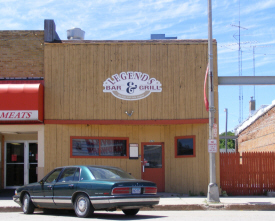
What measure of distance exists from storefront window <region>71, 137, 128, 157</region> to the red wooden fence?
426cm

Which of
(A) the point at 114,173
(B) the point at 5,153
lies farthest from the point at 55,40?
(A) the point at 114,173

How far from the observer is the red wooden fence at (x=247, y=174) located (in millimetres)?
16641

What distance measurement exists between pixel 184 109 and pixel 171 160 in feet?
7.66

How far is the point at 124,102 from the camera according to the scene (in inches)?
650

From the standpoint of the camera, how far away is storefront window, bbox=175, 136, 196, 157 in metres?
16.6

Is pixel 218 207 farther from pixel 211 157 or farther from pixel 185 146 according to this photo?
pixel 185 146

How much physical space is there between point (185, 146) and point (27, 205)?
730 centimetres

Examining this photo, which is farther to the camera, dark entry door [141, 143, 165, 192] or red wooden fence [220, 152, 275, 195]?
dark entry door [141, 143, 165, 192]

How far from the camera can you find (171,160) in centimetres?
1717

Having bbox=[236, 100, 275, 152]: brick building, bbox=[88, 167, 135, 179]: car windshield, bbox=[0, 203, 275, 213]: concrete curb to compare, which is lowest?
bbox=[0, 203, 275, 213]: concrete curb

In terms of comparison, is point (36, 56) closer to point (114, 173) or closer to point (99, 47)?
point (99, 47)

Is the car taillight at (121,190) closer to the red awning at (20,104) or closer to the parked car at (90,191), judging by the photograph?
the parked car at (90,191)

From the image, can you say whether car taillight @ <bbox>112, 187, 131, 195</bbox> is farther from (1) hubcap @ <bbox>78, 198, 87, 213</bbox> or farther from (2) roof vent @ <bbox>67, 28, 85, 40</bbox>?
(2) roof vent @ <bbox>67, 28, 85, 40</bbox>

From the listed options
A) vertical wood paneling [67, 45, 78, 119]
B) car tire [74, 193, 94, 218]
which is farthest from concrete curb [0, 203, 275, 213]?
vertical wood paneling [67, 45, 78, 119]
